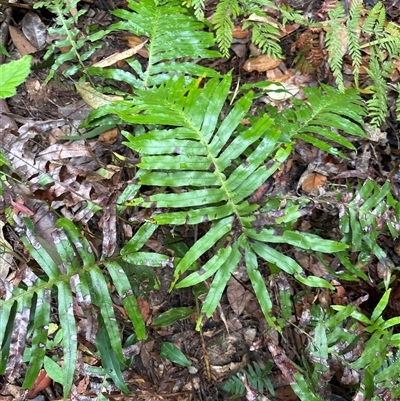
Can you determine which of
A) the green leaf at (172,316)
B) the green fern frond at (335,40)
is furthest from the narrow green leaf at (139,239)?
the green fern frond at (335,40)

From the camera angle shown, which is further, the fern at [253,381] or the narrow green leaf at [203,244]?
the fern at [253,381]

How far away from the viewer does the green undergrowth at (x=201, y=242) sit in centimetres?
179

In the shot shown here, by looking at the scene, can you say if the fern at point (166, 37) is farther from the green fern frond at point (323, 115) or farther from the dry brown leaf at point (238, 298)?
the dry brown leaf at point (238, 298)

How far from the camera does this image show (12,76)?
1230mm

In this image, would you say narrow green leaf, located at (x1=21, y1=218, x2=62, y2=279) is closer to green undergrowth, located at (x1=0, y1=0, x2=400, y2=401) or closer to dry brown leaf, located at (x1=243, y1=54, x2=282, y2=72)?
green undergrowth, located at (x1=0, y1=0, x2=400, y2=401)

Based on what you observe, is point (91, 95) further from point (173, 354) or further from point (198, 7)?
point (173, 354)

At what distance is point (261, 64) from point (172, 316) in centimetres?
156

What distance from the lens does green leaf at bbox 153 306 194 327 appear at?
219 cm

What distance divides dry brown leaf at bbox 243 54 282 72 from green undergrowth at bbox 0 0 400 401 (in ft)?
1.59

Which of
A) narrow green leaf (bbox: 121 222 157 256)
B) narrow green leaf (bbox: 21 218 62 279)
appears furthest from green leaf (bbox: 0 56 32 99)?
narrow green leaf (bbox: 121 222 157 256)

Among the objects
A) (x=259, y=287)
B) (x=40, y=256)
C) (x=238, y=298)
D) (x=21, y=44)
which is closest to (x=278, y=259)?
(x=259, y=287)

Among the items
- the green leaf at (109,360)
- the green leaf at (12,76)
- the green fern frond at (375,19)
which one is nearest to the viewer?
the green leaf at (12,76)

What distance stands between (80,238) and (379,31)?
6.25ft

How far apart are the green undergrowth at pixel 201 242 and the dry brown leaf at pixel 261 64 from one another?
48 centimetres
